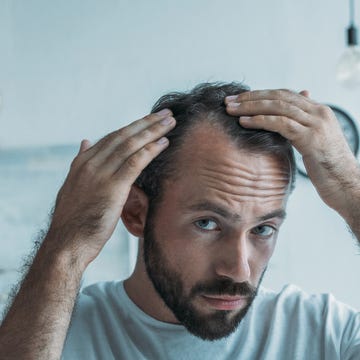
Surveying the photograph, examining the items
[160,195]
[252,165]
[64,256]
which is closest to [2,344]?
[64,256]

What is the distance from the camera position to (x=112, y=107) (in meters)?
3.41

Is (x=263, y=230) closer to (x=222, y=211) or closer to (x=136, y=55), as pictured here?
(x=222, y=211)

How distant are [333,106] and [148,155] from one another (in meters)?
2.11

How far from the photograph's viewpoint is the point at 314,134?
143 cm

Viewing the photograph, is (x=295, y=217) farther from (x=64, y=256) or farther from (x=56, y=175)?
(x=64, y=256)

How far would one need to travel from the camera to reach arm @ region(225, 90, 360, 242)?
1415 mm

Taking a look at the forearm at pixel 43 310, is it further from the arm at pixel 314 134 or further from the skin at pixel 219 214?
the arm at pixel 314 134

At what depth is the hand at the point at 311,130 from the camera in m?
1.41

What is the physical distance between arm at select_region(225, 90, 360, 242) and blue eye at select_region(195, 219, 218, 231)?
0.21m

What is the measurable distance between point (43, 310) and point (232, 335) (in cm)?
44

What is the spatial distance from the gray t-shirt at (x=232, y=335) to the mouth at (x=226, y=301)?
0.10 m

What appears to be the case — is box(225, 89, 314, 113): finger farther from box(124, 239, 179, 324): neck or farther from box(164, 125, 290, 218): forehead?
box(124, 239, 179, 324): neck

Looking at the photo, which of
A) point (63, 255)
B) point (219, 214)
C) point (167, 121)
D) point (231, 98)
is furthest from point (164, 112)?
point (63, 255)

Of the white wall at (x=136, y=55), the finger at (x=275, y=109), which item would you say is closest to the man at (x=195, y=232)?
the finger at (x=275, y=109)
